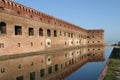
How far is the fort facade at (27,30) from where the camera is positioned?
17.9 meters

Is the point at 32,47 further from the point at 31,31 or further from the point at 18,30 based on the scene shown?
the point at 18,30

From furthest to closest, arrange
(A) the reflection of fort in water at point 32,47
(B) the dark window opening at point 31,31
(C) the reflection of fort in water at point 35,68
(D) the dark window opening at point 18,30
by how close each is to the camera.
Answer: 1. (B) the dark window opening at point 31,31
2. (D) the dark window opening at point 18,30
3. (A) the reflection of fort in water at point 32,47
4. (C) the reflection of fort in water at point 35,68

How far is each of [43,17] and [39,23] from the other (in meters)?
1.97

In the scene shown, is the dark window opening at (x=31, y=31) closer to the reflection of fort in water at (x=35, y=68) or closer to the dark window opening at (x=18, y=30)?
the dark window opening at (x=18, y=30)

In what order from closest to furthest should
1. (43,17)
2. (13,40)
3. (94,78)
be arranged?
(94,78) < (13,40) < (43,17)

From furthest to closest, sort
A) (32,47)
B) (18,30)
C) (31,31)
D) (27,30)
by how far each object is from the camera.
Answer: (31,31) → (32,47) → (27,30) → (18,30)

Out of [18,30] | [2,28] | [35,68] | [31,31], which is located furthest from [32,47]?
[35,68]

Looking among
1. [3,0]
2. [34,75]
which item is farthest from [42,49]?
[34,75]

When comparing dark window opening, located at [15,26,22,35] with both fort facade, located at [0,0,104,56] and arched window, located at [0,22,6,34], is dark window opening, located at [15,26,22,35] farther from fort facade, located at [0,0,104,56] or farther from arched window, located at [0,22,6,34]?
arched window, located at [0,22,6,34]

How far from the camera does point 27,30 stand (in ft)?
71.8

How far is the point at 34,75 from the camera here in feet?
33.0

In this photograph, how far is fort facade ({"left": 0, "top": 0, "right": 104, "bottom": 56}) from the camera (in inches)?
706

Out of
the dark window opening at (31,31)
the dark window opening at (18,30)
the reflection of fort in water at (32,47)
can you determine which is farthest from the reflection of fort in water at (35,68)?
the dark window opening at (31,31)

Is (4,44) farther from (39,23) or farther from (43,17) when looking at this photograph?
(43,17)
